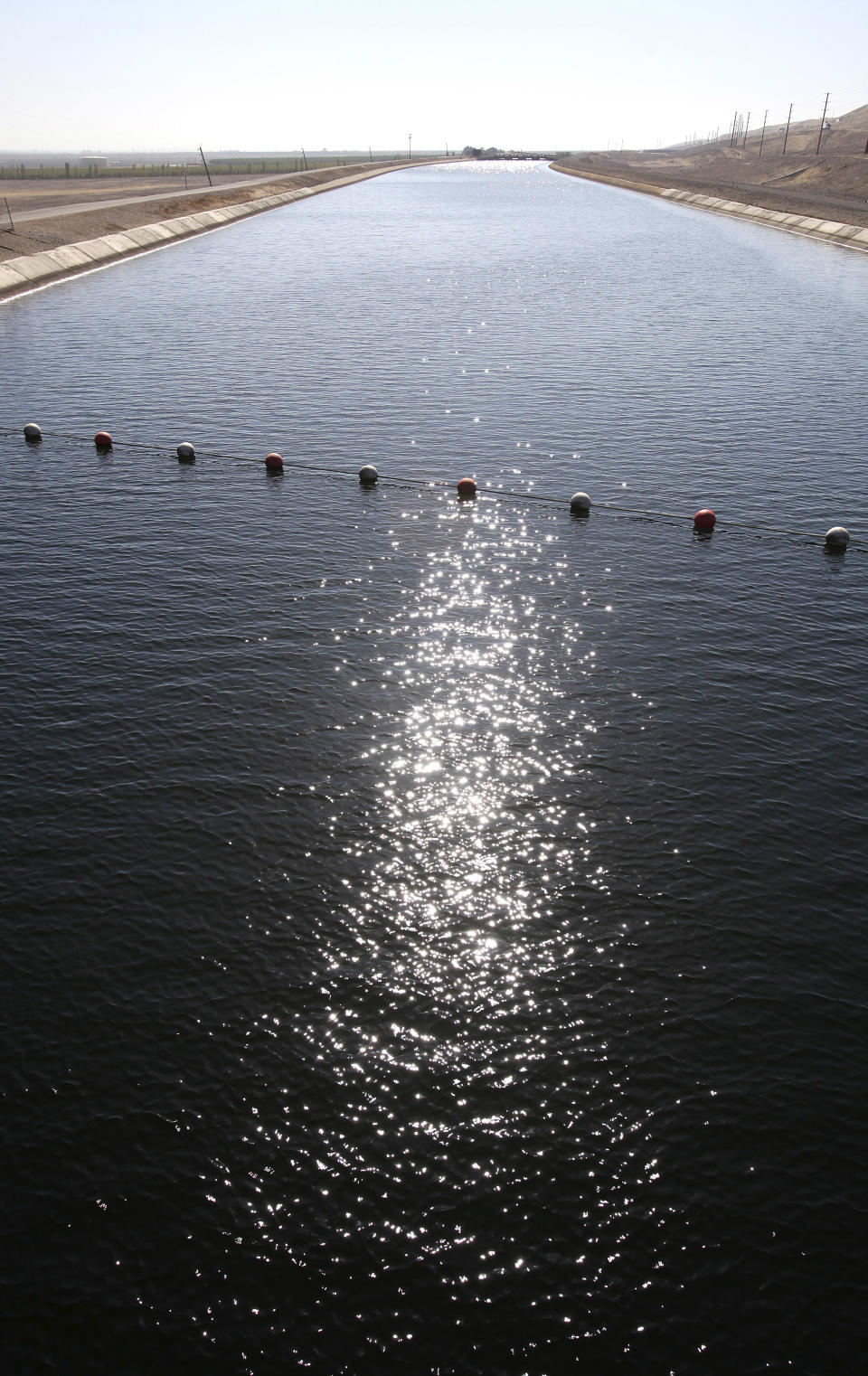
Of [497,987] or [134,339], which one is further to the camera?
[134,339]

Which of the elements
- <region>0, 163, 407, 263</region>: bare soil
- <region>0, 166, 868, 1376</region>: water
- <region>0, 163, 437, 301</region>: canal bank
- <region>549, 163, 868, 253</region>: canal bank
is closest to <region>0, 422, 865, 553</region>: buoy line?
<region>0, 166, 868, 1376</region>: water

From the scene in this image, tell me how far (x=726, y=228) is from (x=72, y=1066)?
167069 mm

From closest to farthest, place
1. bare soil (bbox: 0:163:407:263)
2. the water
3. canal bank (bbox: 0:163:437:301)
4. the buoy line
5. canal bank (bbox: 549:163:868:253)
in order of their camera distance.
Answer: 1. the water
2. the buoy line
3. canal bank (bbox: 0:163:437:301)
4. bare soil (bbox: 0:163:407:263)
5. canal bank (bbox: 549:163:868:253)

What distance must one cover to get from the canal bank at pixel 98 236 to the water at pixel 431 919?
59218 mm

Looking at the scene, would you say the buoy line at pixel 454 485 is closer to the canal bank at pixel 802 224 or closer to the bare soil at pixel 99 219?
the bare soil at pixel 99 219

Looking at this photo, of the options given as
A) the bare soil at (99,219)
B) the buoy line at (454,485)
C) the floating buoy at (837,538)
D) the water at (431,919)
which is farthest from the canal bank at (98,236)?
the floating buoy at (837,538)

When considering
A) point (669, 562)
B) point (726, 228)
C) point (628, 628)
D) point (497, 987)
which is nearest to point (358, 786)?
point (497, 987)

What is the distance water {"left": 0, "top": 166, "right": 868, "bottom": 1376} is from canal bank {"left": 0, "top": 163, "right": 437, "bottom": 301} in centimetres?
5922

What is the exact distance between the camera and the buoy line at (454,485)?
1576 inches

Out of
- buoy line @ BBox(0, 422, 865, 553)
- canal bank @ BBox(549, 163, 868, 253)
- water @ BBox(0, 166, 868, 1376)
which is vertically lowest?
canal bank @ BBox(549, 163, 868, 253)

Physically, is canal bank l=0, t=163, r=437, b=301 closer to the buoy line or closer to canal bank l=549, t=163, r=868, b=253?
the buoy line

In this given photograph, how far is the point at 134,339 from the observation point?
73.2 metres

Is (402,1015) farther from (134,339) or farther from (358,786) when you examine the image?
(134,339)

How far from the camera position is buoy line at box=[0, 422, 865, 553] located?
40.0m
